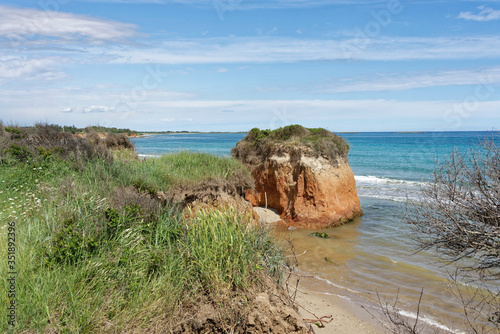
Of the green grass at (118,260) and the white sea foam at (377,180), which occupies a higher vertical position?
the green grass at (118,260)

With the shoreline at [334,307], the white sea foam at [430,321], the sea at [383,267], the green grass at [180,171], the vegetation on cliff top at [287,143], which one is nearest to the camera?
the shoreline at [334,307]

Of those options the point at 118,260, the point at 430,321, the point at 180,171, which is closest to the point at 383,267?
the point at 430,321

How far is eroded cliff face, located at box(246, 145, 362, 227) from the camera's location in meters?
15.1

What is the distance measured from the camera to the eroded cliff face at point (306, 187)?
593 inches

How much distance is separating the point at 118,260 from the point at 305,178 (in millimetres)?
10862

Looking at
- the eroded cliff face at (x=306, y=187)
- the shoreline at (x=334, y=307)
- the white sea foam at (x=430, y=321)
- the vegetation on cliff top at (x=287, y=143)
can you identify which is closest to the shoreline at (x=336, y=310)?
the shoreline at (x=334, y=307)

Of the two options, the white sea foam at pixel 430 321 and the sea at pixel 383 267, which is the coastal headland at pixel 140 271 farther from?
the sea at pixel 383 267

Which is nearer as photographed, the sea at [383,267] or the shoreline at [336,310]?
the shoreline at [336,310]

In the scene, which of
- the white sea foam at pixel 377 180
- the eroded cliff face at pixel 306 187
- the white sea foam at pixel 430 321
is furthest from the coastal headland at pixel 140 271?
the white sea foam at pixel 377 180

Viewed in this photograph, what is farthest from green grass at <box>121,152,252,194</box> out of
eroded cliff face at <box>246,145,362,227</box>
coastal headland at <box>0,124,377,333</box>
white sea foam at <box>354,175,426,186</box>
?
white sea foam at <box>354,175,426,186</box>

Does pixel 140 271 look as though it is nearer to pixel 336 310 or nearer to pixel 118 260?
pixel 118 260

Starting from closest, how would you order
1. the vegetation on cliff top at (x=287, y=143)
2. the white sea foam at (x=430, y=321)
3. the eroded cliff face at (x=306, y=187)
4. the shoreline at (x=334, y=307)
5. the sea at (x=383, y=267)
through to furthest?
1. the shoreline at (x=334, y=307)
2. the white sea foam at (x=430, y=321)
3. the sea at (x=383, y=267)
4. the eroded cliff face at (x=306, y=187)
5. the vegetation on cliff top at (x=287, y=143)

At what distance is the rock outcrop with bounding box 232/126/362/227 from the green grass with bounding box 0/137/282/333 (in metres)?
8.31

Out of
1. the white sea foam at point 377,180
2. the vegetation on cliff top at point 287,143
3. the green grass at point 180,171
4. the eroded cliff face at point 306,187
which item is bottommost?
the white sea foam at point 377,180
